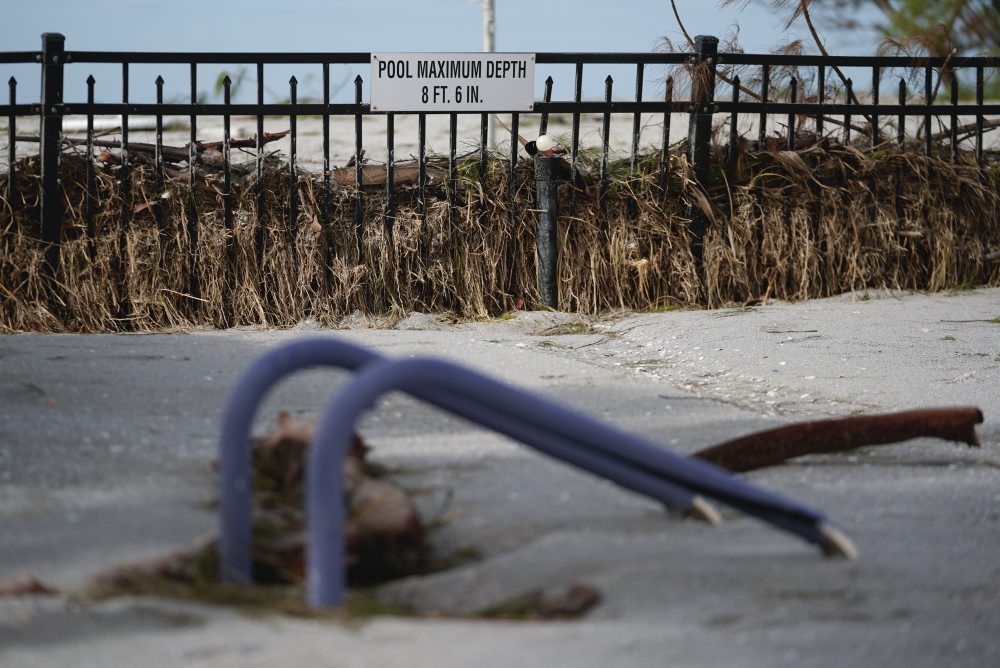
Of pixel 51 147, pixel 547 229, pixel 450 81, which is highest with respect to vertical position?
pixel 450 81

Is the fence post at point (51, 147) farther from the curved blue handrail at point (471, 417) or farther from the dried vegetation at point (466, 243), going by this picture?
the curved blue handrail at point (471, 417)

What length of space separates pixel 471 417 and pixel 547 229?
4.90m

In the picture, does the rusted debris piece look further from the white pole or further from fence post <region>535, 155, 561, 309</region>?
the white pole

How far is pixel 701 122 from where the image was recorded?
747 cm

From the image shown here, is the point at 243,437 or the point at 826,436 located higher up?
the point at 243,437

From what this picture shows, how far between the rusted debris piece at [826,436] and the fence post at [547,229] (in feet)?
12.6

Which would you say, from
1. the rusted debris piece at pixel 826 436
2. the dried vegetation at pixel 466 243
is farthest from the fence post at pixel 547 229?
the rusted debris piece at pixel 826 436

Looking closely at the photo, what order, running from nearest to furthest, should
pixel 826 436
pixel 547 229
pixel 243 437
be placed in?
pixel 243 437 < pixel 826 436 < pixel 547 229

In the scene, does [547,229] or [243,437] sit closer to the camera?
[243,437]

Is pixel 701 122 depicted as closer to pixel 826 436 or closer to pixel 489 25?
pixel 826 436

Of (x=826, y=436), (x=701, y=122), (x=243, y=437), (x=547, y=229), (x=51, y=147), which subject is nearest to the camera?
(x=243, y=437)

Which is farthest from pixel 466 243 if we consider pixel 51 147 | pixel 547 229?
pixel 51 147

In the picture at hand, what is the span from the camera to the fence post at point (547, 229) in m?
7.09

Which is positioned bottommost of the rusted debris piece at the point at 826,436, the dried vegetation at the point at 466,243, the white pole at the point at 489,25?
the rusted debris piece at the point at 826,436
